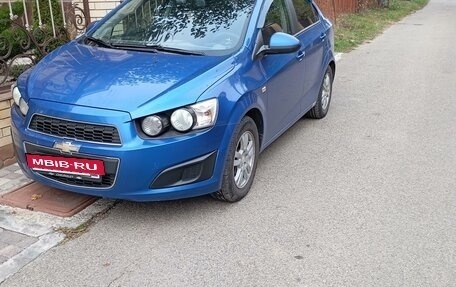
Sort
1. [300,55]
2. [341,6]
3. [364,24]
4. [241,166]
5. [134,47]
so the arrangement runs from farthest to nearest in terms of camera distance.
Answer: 1. [341,6]
2. [364,24]
3. [300,55]
4. [134,47]
5. [241,166]

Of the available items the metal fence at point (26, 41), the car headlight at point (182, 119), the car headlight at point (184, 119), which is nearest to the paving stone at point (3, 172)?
the metal fence at point (26, 41)

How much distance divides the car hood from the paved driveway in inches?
35.4

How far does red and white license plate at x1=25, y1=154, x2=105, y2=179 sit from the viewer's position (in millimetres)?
3334

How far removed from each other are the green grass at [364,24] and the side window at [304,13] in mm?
5713

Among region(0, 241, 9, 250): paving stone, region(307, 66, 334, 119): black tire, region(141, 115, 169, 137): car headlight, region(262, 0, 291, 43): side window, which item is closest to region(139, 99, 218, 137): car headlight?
region(141, 115, 169, 137): car headlight

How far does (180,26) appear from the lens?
4.30m

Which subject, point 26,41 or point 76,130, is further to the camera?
point 26,41

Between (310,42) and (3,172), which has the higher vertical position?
(310,42)

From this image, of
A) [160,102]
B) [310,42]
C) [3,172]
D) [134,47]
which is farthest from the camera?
[310,42]

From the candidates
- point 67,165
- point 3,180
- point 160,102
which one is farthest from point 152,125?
point 3,180

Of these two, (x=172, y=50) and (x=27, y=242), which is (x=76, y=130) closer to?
(x=27, y=242)

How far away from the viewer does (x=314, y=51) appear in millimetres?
5375

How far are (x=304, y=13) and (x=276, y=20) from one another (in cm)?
95

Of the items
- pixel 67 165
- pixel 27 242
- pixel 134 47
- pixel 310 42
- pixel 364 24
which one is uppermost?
pixel 134 47
